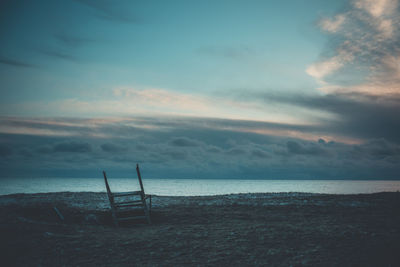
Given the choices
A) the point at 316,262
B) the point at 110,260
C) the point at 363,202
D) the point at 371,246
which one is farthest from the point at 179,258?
the point at 363,202

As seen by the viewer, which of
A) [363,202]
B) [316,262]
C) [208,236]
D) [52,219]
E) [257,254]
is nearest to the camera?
[316,262]

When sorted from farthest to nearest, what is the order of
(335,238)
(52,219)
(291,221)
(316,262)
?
(52,219)
(291,221)
(335,238)
(316,262)

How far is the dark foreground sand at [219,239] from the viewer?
934cm

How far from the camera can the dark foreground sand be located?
9344 mm

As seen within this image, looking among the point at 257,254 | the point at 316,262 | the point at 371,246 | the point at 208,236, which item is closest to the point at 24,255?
the point at 208,236

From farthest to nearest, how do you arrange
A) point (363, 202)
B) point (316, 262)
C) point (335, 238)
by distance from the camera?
point (363, 202), point (335, 238), point (316, 262)

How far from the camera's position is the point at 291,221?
1415cm

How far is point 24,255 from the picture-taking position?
10.0 m

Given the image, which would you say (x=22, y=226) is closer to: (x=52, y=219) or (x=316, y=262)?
(x=52, y=219)

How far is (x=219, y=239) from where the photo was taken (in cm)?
1136

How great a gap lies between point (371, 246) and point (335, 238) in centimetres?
122

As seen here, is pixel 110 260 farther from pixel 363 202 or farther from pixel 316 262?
pixel 363 202

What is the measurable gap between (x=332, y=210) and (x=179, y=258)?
10.7 metres

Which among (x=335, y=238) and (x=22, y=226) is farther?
(x=22, y=226)
